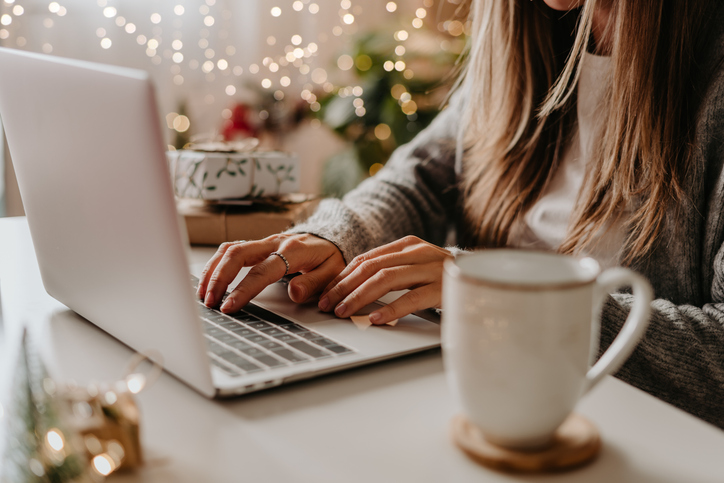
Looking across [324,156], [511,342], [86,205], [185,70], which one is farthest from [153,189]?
[324,156]

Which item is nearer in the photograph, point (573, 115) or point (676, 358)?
point (676, 358)

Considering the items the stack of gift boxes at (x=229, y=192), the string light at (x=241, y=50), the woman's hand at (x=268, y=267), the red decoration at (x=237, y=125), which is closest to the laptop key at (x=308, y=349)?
the woman's hand at (x=268, y=267)

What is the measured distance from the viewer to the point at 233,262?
1.99ft

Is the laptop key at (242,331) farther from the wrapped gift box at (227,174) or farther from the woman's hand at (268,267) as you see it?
the wrapped gift box at (227,174)

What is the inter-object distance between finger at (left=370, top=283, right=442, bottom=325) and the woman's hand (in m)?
0.10

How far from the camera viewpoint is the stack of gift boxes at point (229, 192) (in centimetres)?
88

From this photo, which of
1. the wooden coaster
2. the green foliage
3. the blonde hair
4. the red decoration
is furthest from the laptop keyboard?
the red decoration

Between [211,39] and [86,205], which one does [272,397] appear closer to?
[86,205]

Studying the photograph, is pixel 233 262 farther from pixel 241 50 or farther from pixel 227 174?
pixel 241 50

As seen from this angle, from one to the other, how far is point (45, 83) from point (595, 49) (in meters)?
0.75

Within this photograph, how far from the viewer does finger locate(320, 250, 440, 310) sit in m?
0.57

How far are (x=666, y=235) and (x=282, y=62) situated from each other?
202 cm

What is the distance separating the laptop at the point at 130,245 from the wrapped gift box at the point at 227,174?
1.05 feet

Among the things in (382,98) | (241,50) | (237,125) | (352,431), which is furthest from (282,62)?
(352,431)
